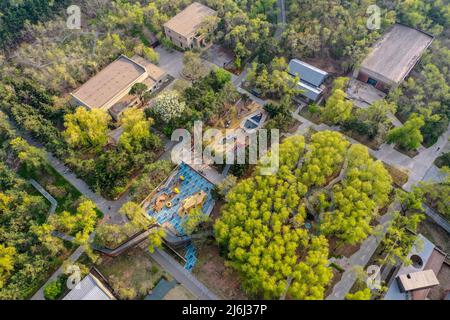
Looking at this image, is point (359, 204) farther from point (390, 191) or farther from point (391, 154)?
point (391, 154)

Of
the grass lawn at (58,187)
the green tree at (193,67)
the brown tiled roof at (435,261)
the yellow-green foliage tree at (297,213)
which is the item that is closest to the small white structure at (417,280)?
the brown tiled roof at (435,261)

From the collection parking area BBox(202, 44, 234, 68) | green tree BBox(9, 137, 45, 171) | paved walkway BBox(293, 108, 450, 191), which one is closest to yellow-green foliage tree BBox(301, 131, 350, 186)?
paved walkway BBox(293, 108, 450, 191)

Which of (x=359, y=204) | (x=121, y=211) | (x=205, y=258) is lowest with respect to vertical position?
(x=205, y=258)

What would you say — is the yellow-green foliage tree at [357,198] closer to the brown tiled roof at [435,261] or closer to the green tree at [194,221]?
the brown tiled roof at [435,261]

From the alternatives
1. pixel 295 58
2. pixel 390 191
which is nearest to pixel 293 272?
pixel 390 191

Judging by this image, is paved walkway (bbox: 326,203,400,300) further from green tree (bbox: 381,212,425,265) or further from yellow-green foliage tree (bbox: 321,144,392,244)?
yellow-green foliage tree (bbox: 321,144,392,244)

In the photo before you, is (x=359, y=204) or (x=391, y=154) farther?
(x=391, y=154)
